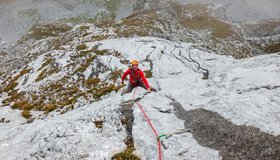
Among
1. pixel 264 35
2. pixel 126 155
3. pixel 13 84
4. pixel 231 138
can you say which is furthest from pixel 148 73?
pixel 264 35

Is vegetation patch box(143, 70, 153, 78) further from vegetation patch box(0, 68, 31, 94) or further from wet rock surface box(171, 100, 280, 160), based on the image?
vegetation patch box(0, 68, 31, 94)

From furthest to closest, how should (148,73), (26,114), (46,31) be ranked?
(46,31) → (148,73) → (26,114)

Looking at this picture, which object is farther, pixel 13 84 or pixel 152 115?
pixel 13 84

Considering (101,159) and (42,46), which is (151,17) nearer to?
(42,46)

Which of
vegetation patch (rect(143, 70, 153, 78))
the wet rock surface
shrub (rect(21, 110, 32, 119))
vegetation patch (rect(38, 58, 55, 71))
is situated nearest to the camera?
→ the wet rock surface

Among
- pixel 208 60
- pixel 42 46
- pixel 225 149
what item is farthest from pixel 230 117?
pixel 42 46

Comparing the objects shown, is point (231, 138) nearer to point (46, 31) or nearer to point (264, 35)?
point (46, 31)

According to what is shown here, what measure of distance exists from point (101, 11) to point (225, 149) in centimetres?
16365

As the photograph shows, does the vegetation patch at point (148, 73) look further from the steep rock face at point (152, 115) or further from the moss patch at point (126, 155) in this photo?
the moss patch at point (126, 155)

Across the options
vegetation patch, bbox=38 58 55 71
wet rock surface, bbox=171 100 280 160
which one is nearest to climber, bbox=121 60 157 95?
wet rock surface, bbox=171 100 280 160

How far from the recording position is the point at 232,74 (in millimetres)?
20688

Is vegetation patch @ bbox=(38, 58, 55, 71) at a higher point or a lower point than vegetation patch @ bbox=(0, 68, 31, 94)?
higher

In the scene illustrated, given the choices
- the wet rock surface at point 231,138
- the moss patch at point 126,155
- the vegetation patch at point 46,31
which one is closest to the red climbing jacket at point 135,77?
the wet rock surface at point 231,138

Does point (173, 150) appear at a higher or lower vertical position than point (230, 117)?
lower
